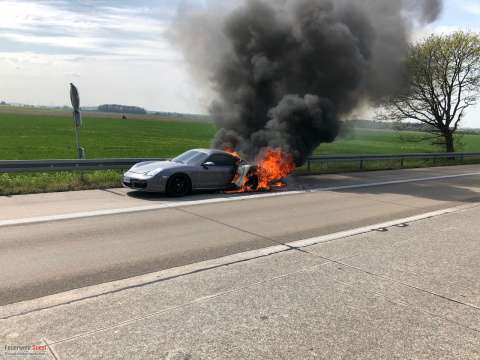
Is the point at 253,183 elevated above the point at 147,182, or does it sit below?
below

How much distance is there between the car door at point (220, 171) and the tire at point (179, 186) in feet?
1.96

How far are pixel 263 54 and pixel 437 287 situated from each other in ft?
53.3

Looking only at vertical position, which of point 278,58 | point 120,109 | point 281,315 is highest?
point 120,109

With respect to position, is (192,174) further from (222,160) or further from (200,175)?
(222,160)

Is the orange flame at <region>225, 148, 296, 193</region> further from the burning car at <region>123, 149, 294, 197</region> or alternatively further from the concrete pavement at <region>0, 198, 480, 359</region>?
the concrete pavement at <region>0, 198, 480, 359</region>

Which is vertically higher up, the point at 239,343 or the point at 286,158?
the point at 286,158

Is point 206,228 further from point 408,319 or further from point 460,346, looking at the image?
point 460,346

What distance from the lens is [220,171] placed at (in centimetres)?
1130

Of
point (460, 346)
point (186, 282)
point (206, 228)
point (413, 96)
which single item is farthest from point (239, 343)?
point (413, 96)

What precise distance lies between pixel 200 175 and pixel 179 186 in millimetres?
711

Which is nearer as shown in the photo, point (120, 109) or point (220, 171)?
point (220, 171)

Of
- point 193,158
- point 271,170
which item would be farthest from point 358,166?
point 193,158

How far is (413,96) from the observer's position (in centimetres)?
2895

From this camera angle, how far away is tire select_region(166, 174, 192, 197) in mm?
10250
